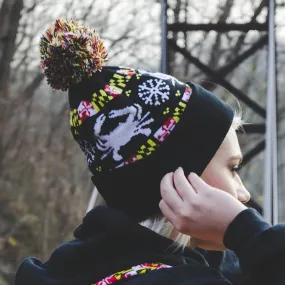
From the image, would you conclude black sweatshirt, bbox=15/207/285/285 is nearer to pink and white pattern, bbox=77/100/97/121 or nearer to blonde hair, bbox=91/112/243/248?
blonde hair, bbox=91/112/243/248

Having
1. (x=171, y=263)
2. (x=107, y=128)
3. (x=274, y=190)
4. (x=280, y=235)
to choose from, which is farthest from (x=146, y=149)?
(x=274, y=190)

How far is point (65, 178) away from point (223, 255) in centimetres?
1073

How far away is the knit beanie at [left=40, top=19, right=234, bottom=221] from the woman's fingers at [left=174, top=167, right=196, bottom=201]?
6 centimetres

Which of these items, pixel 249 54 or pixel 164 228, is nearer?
pixel 164 228

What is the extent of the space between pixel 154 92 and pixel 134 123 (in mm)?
71

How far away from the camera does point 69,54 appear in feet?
4.23

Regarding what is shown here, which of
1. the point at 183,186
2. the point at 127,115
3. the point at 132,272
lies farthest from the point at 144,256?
the point at 127,115

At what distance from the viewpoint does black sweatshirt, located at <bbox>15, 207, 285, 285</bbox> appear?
101cm

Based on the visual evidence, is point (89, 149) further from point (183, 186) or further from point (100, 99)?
point (183, 186)

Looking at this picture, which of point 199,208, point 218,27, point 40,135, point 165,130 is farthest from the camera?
point 40,135

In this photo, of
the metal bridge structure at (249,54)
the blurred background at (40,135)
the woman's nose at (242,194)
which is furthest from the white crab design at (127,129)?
the blurred background at (40,135)

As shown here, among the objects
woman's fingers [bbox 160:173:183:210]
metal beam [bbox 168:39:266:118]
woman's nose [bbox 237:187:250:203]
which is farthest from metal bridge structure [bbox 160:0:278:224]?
woman's fingers [bbox 160:173:183:210]

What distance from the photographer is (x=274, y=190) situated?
153 inches

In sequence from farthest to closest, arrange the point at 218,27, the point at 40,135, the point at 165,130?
the point at 40,135, the point at 218,27, the point at 165,130
